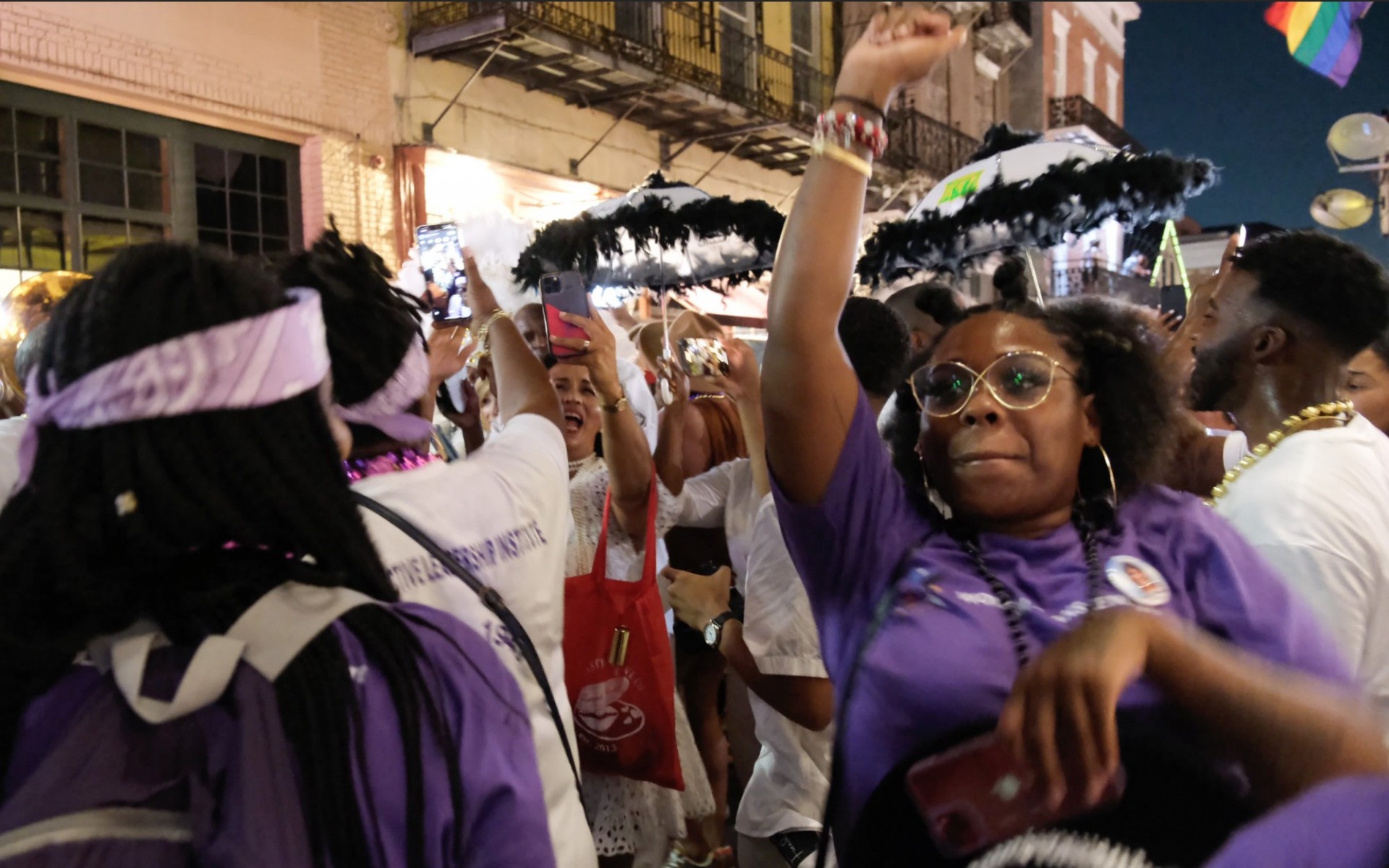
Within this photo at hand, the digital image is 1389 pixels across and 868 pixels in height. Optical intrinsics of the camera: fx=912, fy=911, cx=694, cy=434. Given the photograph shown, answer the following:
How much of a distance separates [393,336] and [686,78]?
1018 cm

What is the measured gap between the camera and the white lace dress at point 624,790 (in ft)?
8.73

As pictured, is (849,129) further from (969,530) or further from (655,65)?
(655,65)

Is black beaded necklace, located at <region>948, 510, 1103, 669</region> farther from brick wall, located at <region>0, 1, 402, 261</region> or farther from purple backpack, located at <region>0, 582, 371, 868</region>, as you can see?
brick wall, located at <region>0, 1, 402, 261</region>

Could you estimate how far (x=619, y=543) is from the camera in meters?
2.90

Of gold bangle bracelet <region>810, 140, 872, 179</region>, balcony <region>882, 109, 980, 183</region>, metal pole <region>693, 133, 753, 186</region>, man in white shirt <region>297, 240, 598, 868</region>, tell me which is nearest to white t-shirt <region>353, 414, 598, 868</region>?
man in white shirt <region>297, 240, 598, 868</region>

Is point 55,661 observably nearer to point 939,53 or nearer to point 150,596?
point 150,596

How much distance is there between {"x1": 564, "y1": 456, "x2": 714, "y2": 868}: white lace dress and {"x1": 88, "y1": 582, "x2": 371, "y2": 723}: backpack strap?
4.83ft

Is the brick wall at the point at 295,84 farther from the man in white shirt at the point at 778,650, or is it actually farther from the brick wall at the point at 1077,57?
the brick wall at the point at 1077,57

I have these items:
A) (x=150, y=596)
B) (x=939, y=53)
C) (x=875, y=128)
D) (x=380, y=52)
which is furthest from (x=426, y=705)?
(x=380, y=52)

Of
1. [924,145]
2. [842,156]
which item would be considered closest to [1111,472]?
[842,156]

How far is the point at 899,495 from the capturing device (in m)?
1.61

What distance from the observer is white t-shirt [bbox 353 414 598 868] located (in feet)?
5.33

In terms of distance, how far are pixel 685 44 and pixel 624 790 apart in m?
11.4

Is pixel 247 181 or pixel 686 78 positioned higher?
pixel 686 78
